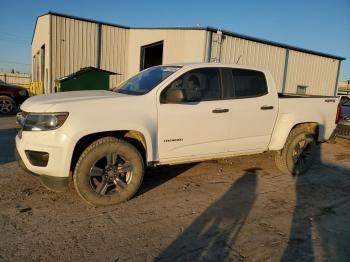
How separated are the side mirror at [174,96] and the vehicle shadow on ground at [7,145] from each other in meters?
3.34

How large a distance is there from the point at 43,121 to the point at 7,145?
4.13m

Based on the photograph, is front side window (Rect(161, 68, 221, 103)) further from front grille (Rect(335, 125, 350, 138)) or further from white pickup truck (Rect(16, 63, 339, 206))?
front grille (Rect(335, 125, 350, 138))

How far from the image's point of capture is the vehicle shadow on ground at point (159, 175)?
517cm

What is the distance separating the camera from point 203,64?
5.20m

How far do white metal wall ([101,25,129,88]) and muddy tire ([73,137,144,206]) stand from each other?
16.4m

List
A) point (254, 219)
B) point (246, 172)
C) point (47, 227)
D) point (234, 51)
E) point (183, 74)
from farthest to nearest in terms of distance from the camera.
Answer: point (234, 51), point (246, 172), point (183, 74), point (254, 219), point (47, 227)

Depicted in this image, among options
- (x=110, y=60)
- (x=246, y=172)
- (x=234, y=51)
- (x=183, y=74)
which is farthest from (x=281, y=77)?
(x=183, y=74)

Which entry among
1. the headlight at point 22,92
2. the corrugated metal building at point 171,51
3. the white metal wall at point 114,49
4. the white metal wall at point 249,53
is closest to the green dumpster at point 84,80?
the headlight at point 22,92

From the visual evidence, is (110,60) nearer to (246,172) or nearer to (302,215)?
(246,172)

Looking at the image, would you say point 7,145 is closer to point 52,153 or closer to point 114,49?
point 52,153

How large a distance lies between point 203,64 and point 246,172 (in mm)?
2250

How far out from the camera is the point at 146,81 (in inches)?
198

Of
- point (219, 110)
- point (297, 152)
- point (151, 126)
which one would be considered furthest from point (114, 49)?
point (151, 126)

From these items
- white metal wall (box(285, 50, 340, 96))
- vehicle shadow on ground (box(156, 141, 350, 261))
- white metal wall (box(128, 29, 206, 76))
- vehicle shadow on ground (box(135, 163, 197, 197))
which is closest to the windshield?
vehicle shadow on ground (box(135, 163, 197, 197))
